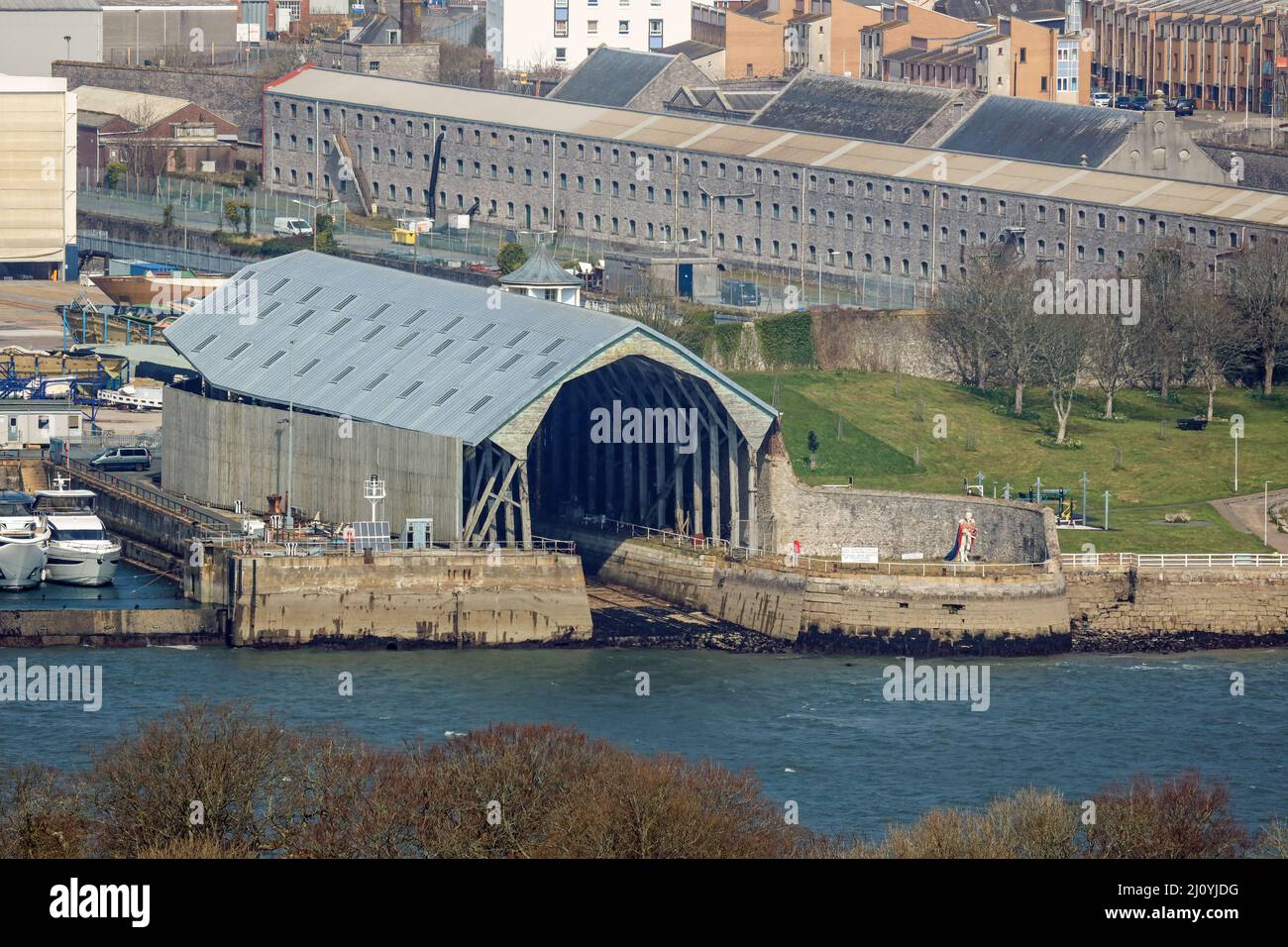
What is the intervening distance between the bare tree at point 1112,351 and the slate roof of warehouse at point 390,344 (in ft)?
66.2

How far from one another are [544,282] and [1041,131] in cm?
3787

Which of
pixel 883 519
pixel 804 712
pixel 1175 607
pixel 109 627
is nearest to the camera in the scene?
pixel 804 712

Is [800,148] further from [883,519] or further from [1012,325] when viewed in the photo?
[883,519]

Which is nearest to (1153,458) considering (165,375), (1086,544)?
(1086,544)

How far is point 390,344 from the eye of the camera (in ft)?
310

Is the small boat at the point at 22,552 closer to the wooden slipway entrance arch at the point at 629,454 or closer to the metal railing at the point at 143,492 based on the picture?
the metal railing at the point at 143,492

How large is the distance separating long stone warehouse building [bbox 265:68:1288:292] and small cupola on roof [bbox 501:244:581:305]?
23381mm

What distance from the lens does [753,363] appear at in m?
111

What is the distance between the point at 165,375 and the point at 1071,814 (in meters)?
57.4

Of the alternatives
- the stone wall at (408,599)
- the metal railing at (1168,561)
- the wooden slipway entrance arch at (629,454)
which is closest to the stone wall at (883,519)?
the wooden slipway entrance arch at (629,454)

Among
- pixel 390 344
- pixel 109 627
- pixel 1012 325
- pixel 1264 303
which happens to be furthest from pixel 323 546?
pixel 1264 303

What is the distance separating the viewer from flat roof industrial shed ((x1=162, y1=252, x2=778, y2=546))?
289ft

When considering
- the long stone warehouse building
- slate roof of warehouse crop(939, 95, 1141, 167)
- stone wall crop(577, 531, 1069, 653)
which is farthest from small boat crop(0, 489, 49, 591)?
slate roof of warehouse crop(939, 95, 1141, 167)

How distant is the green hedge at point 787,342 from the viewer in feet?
365
